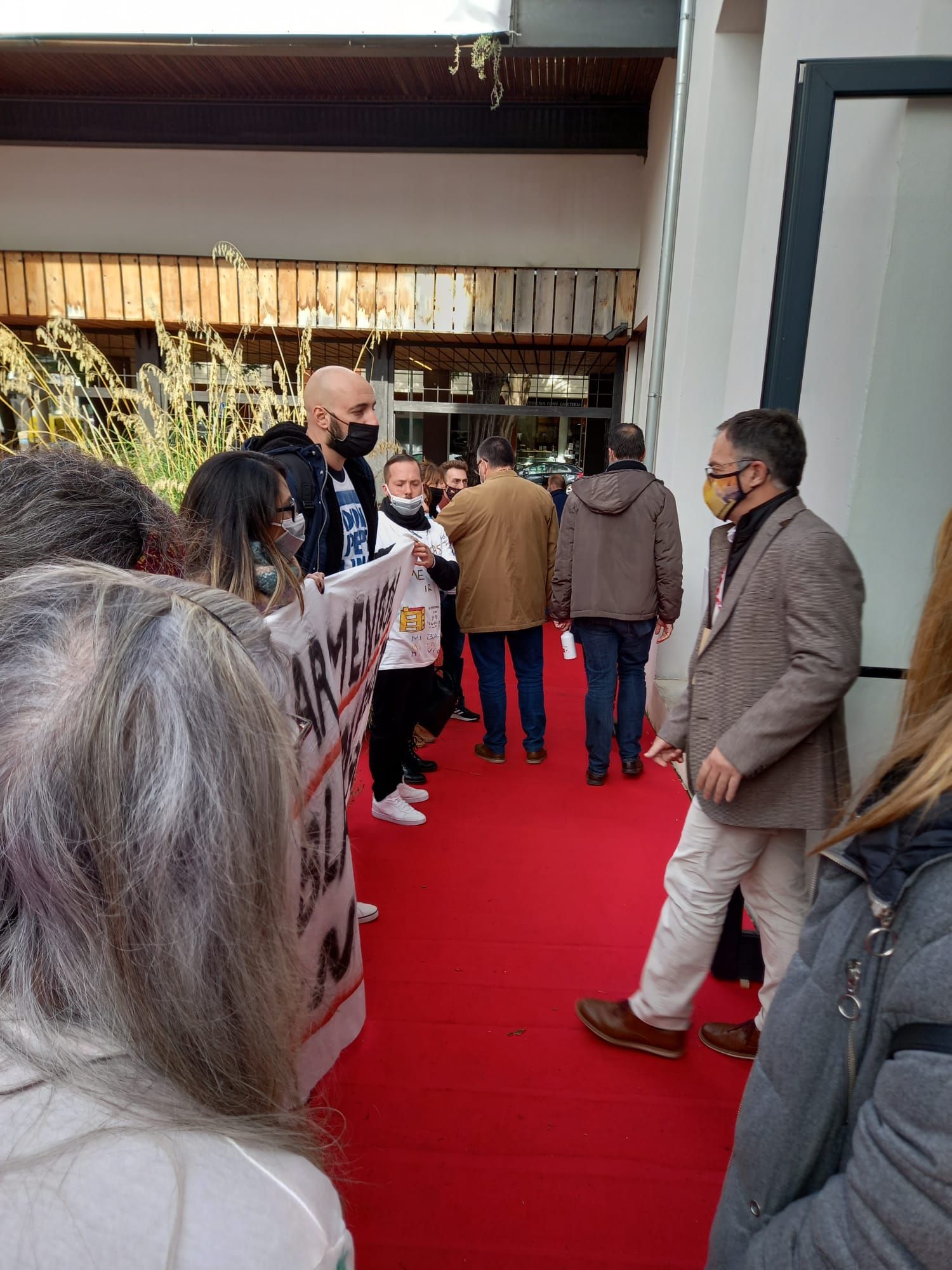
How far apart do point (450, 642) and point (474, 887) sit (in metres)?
1.90

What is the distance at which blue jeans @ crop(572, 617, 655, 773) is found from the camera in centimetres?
368

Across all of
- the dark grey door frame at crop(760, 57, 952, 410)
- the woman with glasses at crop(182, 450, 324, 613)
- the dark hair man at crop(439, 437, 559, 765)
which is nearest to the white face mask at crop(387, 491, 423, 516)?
the dark hair man at crop(439, 437, 559, 765)

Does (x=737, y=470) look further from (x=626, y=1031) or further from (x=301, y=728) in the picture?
(x=626, y=1031)

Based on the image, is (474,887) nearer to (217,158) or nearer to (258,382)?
(258,382)

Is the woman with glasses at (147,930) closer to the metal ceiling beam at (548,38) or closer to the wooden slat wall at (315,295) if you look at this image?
the metal ceiling beam at (548,38)

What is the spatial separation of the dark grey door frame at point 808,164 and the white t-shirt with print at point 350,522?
1412 mm

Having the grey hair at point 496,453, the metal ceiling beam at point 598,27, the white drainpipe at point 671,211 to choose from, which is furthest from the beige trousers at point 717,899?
the metal ceiling beam at point 598,27

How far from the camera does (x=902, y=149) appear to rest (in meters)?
1.82

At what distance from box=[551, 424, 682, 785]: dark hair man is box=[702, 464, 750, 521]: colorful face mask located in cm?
171

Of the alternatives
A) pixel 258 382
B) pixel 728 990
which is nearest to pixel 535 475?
pixel 258 382

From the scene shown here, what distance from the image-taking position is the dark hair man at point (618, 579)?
11.8 ft

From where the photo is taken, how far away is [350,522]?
2561 millimetres

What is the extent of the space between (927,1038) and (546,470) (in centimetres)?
760

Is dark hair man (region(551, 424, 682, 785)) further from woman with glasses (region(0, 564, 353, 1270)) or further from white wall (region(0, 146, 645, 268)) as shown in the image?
white wall (region(0, 146, 645, 268))
